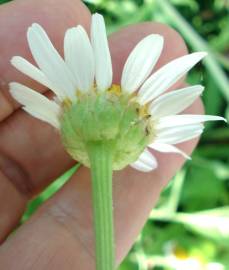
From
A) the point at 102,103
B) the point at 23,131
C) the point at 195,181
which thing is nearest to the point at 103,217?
the point at 102,103

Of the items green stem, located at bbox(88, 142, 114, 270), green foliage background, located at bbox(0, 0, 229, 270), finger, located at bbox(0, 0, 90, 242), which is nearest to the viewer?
green stem, located at bbox(88, 142, 114, 270)

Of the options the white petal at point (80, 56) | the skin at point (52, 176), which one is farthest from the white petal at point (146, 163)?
the white petal at point (80, 56)

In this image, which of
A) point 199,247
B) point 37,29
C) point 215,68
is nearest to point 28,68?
point 37,29

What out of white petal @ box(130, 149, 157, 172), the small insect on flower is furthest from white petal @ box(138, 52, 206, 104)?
white petal @ box(130, 149, 157, 172)

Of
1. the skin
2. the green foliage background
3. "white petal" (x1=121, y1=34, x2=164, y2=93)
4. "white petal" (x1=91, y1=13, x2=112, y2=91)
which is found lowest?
the green foliage background

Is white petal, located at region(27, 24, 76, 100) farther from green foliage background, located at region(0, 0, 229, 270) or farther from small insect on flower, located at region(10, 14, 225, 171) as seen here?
green foliage background, located at region(0, 0, 229, 270)

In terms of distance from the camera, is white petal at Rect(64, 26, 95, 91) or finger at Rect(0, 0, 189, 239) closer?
white petal at Rect(64, 26, 95, 91)

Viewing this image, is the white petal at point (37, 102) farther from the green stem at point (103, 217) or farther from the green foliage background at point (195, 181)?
the green foliage background at point (195, 181)
